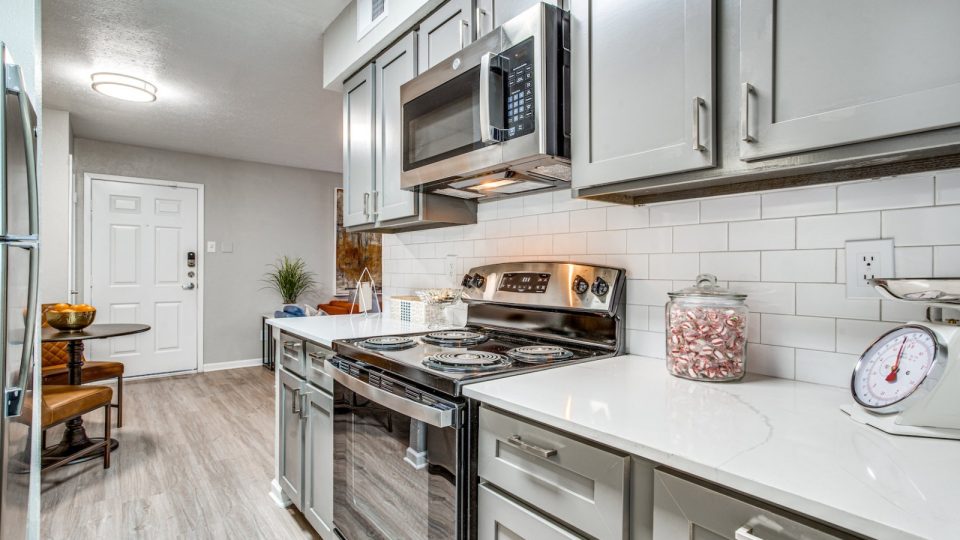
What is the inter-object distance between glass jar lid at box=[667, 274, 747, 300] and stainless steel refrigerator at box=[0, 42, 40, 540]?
4.80ft

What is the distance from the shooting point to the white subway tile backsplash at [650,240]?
56.4 inches

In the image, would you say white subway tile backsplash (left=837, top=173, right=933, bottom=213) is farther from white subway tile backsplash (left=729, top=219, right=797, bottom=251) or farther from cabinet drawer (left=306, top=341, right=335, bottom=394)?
cabinet drawer (left=306, top=341, right=335, bottom=394)

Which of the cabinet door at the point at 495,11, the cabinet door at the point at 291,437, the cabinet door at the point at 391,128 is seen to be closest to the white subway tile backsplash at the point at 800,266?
the cabinet door at the point at 495,11

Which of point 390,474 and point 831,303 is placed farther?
point 390,474

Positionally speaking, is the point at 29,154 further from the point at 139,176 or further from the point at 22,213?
the point at 139,176

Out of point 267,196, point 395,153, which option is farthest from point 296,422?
point 267,196

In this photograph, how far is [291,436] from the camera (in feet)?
7.05

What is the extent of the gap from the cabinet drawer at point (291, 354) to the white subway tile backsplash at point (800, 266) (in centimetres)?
175

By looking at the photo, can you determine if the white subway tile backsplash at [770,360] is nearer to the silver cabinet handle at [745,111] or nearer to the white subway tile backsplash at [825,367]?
the white subway tile backsplash at [825,367]

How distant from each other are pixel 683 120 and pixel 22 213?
1519mm

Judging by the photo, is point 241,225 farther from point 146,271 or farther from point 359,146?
point 359,146

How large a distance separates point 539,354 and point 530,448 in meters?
0.49

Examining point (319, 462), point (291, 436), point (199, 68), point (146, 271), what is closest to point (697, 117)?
point (319, 462)

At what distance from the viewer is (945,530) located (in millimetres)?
510
